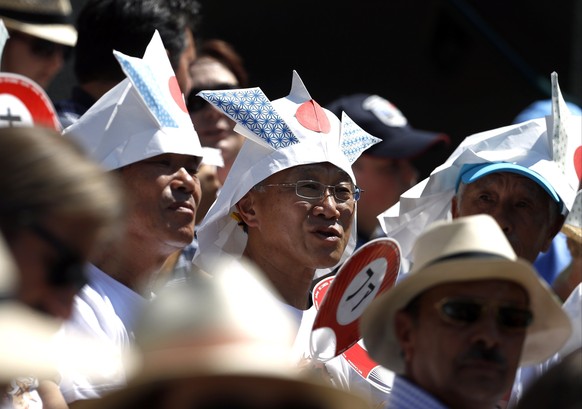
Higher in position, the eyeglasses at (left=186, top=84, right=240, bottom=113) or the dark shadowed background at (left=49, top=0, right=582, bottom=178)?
the dark shadowed background at (left=49, top=0, right=582, bottom=178)

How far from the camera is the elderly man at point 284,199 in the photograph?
472 cm

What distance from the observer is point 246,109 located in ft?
15.6

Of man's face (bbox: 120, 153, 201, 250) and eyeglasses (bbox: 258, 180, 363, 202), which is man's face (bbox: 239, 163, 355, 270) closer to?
eyeglasses (bbox: 258, 180, 363, 202)

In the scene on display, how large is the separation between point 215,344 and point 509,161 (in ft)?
10.0

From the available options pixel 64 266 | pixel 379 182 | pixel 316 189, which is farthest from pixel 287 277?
pixel 64 266

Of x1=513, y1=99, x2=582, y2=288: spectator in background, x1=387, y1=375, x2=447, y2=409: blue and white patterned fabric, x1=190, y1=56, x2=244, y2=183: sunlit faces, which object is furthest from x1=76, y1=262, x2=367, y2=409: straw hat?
x1=190, y1=56, x2=244, y2=183: sunlit faces

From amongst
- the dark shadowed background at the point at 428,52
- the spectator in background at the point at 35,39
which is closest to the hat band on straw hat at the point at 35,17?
the spectator in background at the point at 35,39

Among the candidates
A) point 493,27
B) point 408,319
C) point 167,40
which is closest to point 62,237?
point 408,319

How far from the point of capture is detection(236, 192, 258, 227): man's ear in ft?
15.8

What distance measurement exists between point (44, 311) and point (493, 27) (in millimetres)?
6572

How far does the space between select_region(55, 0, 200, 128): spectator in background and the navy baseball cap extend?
104 centimetres

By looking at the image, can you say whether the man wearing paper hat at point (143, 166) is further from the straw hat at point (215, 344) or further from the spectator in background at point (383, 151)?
the straw hat at point (215, 344)

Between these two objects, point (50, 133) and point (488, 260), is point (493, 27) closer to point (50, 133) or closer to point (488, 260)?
point (488, 260)

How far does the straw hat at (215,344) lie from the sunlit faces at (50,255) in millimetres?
307
